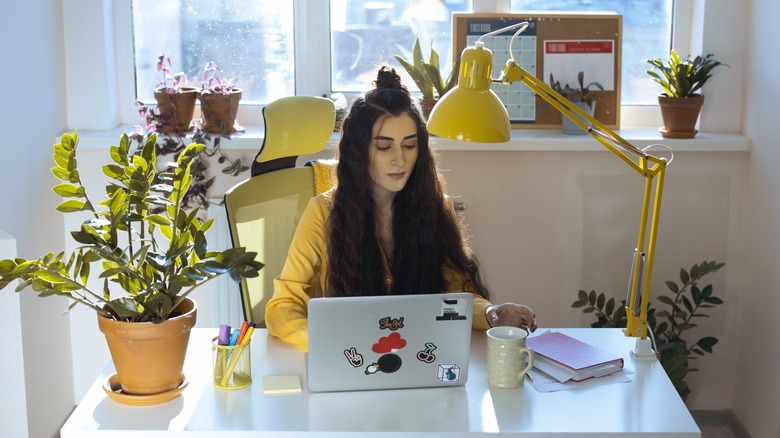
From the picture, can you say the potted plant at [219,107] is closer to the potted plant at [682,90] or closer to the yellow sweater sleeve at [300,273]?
the yellow sweater sleeve at [300,273]

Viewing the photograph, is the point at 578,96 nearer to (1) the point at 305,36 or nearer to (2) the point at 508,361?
(1) the point at 305,36

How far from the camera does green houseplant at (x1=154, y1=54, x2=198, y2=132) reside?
304 cm

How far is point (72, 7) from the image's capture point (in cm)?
310

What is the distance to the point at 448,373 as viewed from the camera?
5.74 ft

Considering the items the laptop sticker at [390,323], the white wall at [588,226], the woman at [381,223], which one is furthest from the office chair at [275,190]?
the white wall at [588,226]

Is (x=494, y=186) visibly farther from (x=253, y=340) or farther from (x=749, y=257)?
(x=253, y=340)

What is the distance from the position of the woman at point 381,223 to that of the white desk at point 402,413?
427mm

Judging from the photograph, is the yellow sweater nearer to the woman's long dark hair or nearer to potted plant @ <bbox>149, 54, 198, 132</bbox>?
the woman's long dark hair

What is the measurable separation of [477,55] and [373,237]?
621 millimetres

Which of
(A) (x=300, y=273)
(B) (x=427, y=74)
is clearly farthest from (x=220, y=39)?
(A) (x=300, y=273)

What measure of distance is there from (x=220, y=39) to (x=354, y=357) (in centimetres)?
184

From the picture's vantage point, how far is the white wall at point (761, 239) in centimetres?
286

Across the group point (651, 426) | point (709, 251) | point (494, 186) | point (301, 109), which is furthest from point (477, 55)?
point (709, 251)

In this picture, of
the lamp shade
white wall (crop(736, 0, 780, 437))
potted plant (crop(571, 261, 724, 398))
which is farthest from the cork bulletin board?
the lamp shade
